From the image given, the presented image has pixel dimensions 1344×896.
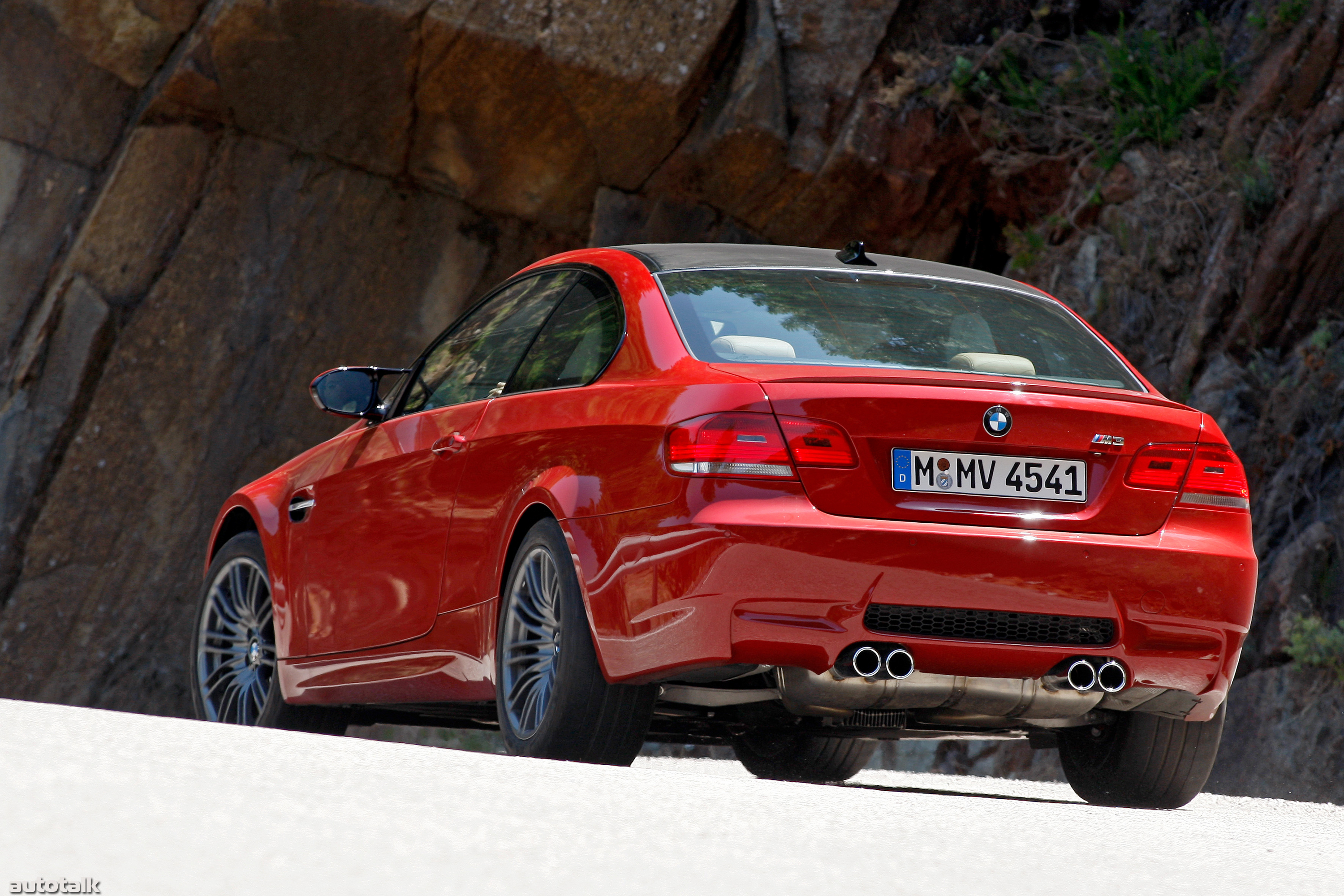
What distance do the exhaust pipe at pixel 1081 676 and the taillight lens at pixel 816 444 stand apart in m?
0.79

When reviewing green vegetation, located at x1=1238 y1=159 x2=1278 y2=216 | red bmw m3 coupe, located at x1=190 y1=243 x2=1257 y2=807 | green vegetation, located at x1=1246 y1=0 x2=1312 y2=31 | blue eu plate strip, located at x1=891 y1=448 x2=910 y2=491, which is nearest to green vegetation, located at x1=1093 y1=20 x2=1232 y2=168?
green vegetation, located at x1=1246 y1=0 x2=1312 y2=31

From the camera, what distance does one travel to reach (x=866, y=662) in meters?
4.16

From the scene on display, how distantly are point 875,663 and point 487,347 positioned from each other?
2076 millimetres

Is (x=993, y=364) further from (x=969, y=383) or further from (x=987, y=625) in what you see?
(x=987, y=625)

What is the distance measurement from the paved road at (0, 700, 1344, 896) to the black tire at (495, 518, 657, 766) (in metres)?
0.35

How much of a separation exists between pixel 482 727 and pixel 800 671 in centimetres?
226

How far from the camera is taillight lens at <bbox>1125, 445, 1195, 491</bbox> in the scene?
14.6ft

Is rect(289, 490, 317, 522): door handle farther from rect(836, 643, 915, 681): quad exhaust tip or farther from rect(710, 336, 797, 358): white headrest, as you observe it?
rect(836, 643, 915, 681): quad exhaust tip

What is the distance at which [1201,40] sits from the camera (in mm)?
11508

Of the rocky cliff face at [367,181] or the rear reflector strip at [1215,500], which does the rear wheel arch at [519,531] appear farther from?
the rocky cliff face at [367,181]

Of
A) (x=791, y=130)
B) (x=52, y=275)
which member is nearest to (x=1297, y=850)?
(x=791, y=130)

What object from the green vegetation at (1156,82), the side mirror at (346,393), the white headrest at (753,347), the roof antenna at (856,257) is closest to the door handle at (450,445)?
the side mirror at (346,393)

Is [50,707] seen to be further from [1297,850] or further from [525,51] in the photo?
[525,51]

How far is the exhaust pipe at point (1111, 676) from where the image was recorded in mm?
4352
